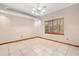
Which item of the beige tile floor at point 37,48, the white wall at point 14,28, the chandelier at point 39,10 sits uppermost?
the chandelier at point 39,10

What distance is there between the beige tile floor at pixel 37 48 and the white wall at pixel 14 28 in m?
0.19

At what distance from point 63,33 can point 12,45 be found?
1462mm

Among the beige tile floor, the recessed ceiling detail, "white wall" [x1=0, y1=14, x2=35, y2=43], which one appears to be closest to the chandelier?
the recessed ceiling detail

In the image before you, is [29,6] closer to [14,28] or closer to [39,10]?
[39,10]

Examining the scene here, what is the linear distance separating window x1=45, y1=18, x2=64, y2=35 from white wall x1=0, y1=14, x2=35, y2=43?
0.46 meters

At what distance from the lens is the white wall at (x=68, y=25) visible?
2.02 m

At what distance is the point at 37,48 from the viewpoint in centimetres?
Answer: 201

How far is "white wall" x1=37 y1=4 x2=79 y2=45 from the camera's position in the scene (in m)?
2.02

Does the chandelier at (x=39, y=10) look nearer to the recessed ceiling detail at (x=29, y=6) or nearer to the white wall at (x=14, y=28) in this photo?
the recessed ceiling detail at (x=29, y=6)

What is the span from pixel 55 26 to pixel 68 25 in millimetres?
427

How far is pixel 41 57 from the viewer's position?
5.55 feet

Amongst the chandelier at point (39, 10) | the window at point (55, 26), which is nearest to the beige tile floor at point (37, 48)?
the window at point (55, 26)

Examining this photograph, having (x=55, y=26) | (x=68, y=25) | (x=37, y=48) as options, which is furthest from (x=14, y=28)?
(x=68, y=25)

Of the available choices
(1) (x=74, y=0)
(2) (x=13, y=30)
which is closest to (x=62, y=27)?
(1) (x=74, y=0)
